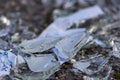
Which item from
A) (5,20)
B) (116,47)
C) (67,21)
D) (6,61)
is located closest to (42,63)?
(6,61)

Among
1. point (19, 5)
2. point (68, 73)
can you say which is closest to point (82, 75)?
point (68, 73)

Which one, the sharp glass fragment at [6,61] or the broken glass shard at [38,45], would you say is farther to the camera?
the broken glass shard at [38,45]

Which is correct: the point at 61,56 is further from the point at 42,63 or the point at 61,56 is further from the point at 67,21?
the point at 67,21

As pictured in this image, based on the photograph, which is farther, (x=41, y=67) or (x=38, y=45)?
(x=38, y=45)

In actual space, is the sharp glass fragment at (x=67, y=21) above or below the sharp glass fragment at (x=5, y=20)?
below

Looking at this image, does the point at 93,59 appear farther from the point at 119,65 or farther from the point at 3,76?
the point at 3,76

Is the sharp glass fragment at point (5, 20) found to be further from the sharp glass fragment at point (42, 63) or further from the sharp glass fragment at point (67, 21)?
the sharp glass fragment at point (42, 63)

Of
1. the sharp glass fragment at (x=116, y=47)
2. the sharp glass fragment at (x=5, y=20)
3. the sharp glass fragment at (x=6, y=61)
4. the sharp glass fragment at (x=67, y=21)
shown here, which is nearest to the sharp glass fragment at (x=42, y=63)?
the sharp glass fragment at (x=6, y=61)
